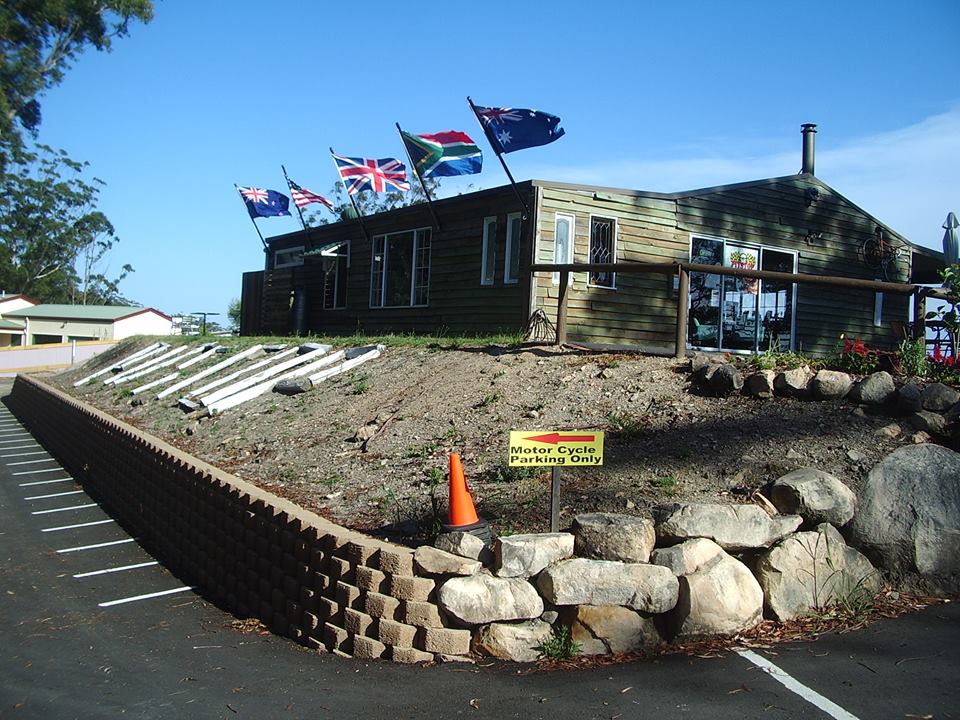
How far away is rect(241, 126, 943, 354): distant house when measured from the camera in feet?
47.2

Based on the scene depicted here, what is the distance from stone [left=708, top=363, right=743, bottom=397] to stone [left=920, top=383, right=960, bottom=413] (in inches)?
57.2

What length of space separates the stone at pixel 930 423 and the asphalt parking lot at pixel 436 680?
4.90 ft

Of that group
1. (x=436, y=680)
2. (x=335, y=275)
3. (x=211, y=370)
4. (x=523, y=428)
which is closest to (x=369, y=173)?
(x=335, y=275)

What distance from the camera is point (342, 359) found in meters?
13.0

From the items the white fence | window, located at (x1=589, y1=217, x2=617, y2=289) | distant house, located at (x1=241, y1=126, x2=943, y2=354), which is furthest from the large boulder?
the white fence

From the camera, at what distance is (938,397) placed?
6.70m

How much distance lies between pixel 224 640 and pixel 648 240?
1108cm

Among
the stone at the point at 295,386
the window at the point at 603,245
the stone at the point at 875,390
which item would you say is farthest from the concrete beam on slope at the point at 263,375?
the stone at the point at 875,390

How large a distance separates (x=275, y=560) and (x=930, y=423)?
519 centimetres

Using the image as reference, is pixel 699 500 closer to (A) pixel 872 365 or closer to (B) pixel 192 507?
(A) pixel 872 365

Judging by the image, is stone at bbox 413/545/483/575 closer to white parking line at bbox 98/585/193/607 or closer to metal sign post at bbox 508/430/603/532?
metal sign post at bbox 508/430/603/532

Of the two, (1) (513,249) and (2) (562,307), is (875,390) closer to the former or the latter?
(2) (562,307)

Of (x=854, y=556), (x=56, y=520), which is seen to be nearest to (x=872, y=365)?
(x=854, y=556)

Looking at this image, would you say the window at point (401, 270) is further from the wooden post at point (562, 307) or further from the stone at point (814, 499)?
the stone at point (814, 499)
